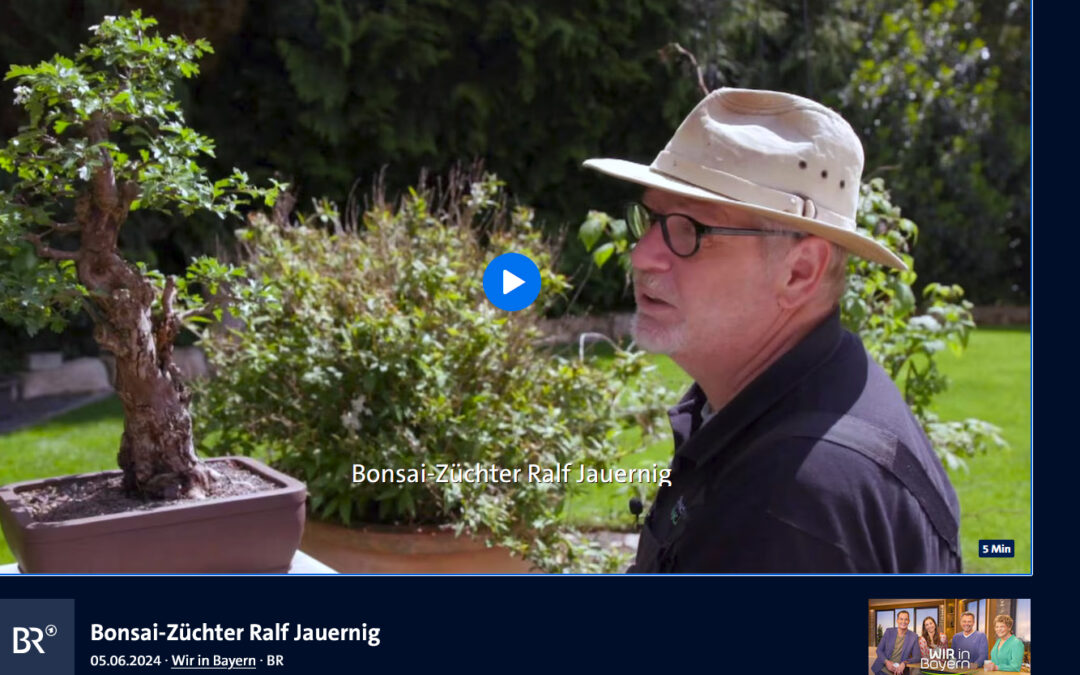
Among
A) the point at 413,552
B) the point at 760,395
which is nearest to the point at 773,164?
the point at 760,395

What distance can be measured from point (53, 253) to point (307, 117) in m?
1.38

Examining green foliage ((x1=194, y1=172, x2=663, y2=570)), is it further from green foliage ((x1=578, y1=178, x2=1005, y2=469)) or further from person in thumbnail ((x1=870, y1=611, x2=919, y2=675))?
person in thumbnail ((x1=870, y1=611, x2=919, y2=675))

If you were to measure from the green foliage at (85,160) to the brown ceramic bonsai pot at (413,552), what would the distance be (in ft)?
Result: 3.57

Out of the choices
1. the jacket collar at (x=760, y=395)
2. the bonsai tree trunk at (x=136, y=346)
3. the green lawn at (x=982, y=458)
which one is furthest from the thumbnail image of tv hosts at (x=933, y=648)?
the bonsai tree trunk at (x=136, y=346)

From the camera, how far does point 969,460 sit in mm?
3816

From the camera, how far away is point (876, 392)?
1.27 m

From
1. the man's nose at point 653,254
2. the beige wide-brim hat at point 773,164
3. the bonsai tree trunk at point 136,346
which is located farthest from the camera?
the bonsai tree trunk at point 136,346

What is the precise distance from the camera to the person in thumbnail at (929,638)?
70.8 inches

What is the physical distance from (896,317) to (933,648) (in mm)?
1374

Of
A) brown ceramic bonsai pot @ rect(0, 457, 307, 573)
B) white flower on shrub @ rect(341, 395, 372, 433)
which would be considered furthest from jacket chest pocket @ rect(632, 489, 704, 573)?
white flower on shrub @ rect(341, 395, 372, 433)

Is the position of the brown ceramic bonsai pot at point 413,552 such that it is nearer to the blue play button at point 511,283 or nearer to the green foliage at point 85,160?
the blue play button at point 511,283

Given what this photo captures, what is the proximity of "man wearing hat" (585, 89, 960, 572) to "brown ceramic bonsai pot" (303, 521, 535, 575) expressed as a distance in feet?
4.23

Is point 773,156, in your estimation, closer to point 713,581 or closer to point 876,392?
point 876,392

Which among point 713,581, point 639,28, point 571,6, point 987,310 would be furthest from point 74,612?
point 987,310
